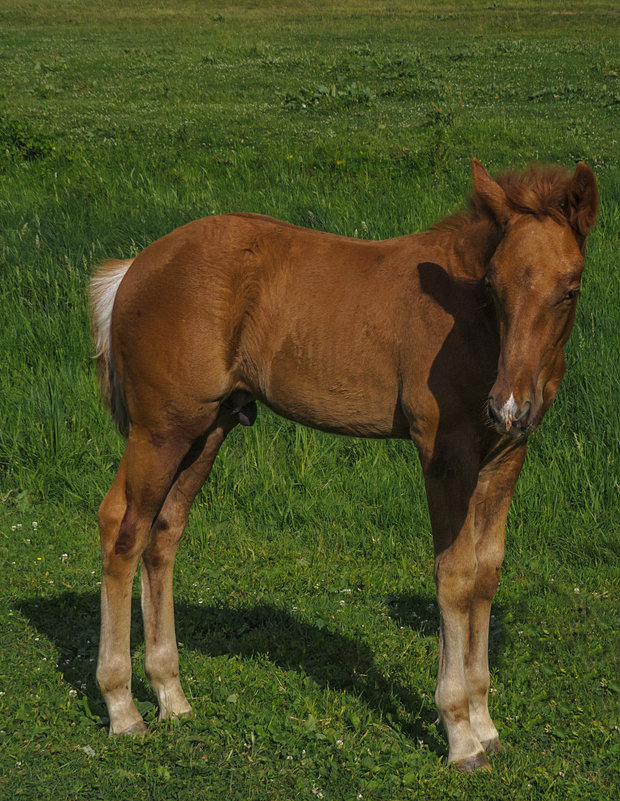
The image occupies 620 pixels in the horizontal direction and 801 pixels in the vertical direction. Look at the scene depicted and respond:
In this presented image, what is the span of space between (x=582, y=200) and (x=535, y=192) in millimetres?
167

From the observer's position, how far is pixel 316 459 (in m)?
6.40

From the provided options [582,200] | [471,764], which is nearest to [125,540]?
[471,764]

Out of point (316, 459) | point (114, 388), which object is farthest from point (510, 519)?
point (114, 388)

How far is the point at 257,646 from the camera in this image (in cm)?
473

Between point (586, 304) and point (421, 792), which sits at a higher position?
point (586, 304)

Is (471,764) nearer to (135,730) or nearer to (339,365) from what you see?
(135,730)

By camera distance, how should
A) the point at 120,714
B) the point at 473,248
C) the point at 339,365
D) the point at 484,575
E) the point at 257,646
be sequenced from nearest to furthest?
the point at 473,248
the point at 339,365
the point at 484,575
the point at 120,714
the point at 257,646

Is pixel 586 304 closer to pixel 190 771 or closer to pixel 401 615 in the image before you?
pixel 401 615

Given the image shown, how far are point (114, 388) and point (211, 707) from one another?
59.7 inches

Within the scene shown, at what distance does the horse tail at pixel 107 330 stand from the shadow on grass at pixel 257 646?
1.25 metres

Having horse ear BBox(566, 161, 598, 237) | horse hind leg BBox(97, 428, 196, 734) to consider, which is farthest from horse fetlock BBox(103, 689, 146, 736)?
horse ear BBox(566, 161, 598, 237)

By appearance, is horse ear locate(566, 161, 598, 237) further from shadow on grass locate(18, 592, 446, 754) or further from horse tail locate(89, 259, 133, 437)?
shadow on grass locate(18, 592, 446, 754)

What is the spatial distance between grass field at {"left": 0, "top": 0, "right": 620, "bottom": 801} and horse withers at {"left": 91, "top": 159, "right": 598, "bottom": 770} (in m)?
0.33

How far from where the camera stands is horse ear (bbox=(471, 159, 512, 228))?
3270 mm
